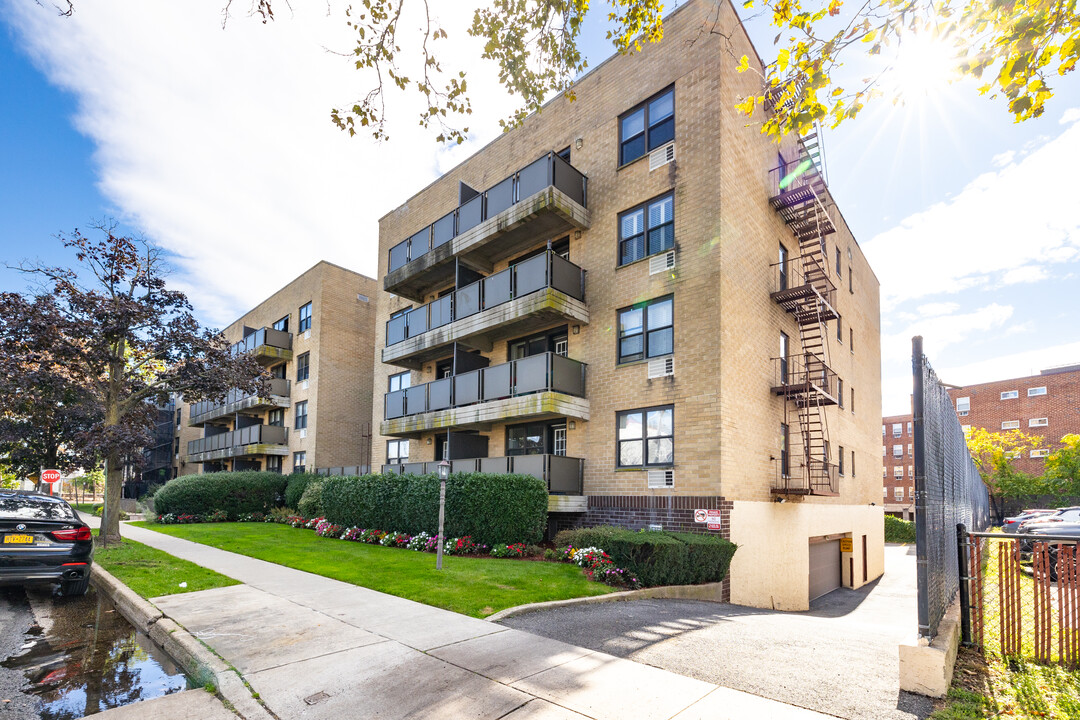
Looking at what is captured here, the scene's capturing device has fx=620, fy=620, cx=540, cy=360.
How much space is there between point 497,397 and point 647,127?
842 centimetres

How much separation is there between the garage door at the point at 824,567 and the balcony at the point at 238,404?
22113 millimetres

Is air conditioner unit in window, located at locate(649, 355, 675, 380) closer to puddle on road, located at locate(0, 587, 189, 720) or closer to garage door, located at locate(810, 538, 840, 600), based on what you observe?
garage door, located at locate(810, 538, 840, 600)

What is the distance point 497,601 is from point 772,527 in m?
9.07

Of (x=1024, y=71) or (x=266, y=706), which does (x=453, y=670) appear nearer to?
(x=266, y=706)

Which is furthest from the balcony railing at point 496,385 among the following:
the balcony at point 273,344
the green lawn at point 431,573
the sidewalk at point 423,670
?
the balcony at point 273,344

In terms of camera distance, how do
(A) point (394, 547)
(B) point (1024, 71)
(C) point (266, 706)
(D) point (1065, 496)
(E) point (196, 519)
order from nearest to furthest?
1. (C) point (266, 706)
2. (B) point (1024, 71)
3. (A) point (394, 547)
4. (E) point (196, 519)
5. (D) point (1065, 496)

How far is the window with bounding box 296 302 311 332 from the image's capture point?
1267 inches

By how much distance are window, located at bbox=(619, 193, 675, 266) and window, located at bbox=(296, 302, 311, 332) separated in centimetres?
2087

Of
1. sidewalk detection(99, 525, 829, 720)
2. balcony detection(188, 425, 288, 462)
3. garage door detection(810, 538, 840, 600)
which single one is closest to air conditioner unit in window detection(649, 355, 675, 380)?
garage door detection(810, 538, 840, 600)

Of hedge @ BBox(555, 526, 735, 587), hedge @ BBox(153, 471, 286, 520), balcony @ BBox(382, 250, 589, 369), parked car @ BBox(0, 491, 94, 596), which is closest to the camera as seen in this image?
parked car @ BBox(0, 491, 94, 596)

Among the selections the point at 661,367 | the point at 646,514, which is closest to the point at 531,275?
the point at 661,367

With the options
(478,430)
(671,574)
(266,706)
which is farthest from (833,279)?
(266,706)

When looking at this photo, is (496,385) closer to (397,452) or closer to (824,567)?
(397,452)

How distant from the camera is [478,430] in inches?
776
